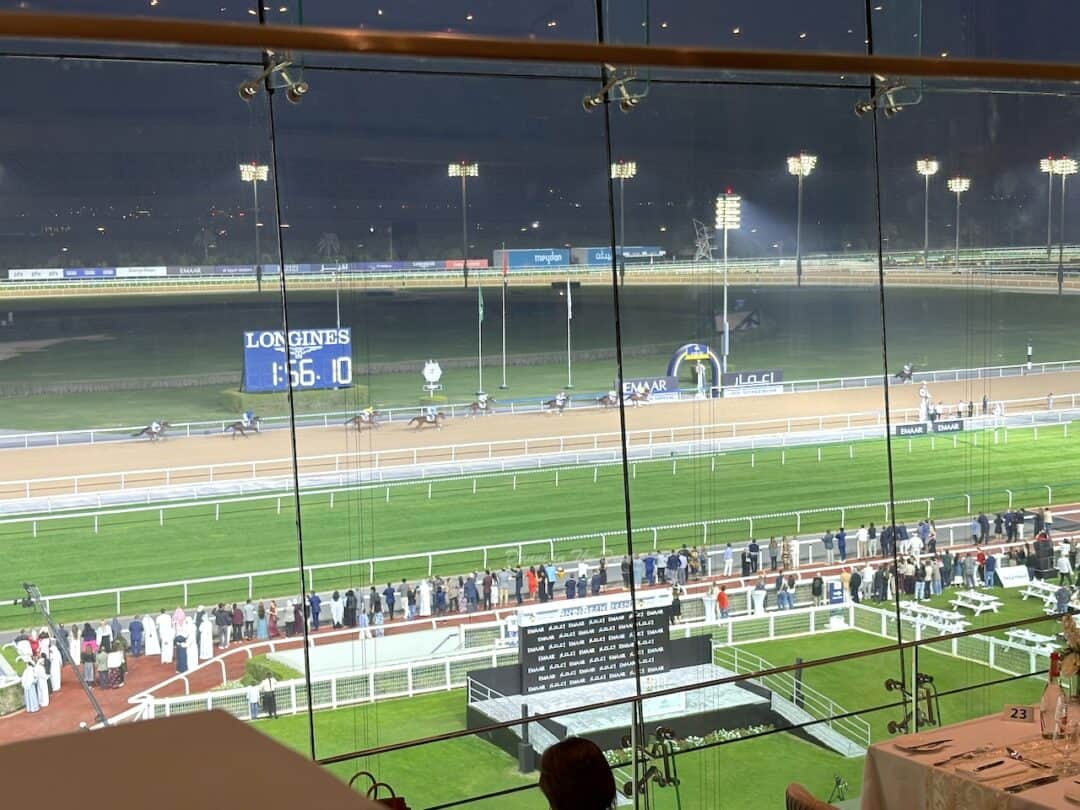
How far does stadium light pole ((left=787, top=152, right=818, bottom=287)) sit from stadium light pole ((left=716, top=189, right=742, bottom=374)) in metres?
0.58

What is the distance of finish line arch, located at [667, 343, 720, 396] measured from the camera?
35.1 ft

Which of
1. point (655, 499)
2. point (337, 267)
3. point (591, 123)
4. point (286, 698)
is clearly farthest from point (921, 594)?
point (337, 267)

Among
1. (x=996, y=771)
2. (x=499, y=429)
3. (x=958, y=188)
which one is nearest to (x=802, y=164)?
(x=958, y=188)

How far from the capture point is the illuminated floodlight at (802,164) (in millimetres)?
13391

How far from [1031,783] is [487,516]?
50.6 ft

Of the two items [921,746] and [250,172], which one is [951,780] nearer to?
[921,746]

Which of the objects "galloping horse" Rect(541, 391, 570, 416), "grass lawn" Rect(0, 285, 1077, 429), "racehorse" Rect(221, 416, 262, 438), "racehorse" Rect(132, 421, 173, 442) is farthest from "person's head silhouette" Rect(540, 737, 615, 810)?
"galloping horse" Rect(541, 391, 570, 416)

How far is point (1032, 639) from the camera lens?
13.2 metres

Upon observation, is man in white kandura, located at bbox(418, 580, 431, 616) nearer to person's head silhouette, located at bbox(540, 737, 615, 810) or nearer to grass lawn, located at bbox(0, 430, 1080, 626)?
grass lawn, located at bbox(0, 430, 1080, 626)

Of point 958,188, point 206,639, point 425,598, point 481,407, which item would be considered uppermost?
point 958,188

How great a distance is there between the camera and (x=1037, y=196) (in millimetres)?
11391

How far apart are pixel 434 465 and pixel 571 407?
396 centimetres

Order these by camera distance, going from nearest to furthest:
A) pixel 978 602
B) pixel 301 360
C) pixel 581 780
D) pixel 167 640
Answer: pixel 581 780 → pixel 301 360 → pixel 167 640 → pixel 978 602

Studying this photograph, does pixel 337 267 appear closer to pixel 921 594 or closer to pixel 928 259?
pixel 928 259
